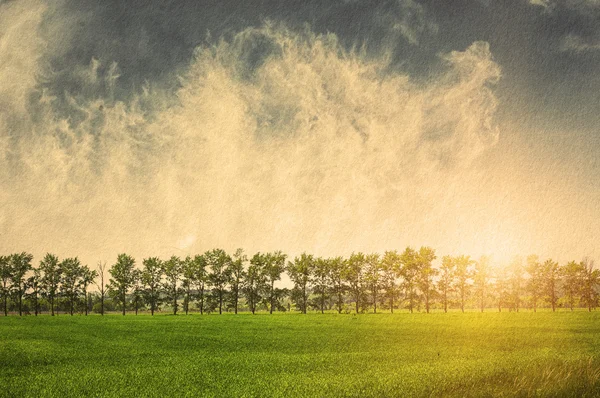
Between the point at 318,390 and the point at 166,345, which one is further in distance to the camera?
the point at 166,345

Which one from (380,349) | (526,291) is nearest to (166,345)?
(380,349)

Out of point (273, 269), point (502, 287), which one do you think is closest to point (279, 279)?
point (273, 269)

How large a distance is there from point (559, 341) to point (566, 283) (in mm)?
98515

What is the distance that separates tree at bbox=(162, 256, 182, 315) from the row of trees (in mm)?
287

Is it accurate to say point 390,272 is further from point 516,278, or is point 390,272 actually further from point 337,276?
point 516,278

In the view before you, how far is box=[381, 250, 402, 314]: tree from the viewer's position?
107325 millimetres

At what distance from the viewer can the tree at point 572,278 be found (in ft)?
359

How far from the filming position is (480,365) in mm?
19672

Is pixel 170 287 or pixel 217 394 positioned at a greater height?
pixel 217 394

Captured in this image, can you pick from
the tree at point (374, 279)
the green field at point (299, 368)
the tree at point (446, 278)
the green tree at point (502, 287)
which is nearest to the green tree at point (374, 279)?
the tree at point (374, 279)

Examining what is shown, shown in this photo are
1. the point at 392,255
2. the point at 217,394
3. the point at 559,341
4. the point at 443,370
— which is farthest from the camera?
the point at 392,255

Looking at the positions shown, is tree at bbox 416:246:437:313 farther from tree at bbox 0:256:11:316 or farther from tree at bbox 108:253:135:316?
tree at bbox 0:256:11:316

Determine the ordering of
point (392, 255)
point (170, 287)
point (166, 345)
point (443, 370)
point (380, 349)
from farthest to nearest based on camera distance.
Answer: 1. point (170, 287)
2. point (392, 255)
3. point (166, 345)
4. point (380, 349)
5. point (443, 370)

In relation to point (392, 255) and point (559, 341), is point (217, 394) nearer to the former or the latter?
point (559, 341)
